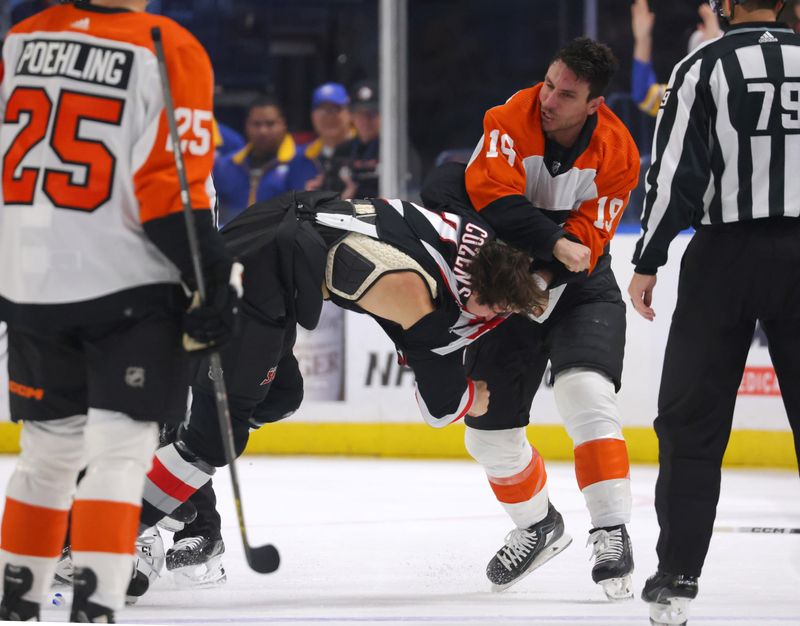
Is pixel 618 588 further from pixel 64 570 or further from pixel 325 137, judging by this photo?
pixel 325 137

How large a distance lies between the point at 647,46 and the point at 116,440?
4189mm

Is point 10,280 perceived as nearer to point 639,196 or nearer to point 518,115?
point 518,115

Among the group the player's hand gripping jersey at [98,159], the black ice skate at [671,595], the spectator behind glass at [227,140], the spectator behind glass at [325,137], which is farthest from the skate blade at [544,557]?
the spectator behind glass at [227,140]

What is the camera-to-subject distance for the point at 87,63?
6.19 ft

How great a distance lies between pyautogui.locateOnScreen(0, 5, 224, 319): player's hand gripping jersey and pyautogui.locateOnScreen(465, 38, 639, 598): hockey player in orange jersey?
102cm

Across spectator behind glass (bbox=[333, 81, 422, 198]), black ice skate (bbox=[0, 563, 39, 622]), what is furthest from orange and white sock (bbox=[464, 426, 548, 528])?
spectator behind glass (bbox=[333, 81, 422, 198])

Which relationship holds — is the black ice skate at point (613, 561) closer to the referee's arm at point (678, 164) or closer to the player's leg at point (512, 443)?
the player's leg at point (512, 443)

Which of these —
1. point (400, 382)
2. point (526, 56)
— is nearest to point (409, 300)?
point (400, 382)

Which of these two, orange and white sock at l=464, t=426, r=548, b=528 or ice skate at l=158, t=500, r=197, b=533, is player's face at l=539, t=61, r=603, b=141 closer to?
orange and white sock at l=464, t=426, r=548, b=528

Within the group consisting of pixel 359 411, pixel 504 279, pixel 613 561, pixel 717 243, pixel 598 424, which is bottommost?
pixel 359 411

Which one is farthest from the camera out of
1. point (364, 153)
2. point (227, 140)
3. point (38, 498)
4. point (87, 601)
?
point (227, 140)

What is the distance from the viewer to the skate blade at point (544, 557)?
2.95m

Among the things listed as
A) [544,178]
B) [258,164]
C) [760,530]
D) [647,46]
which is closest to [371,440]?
[258,164]

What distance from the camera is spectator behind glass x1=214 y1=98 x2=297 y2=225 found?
19.1ft
